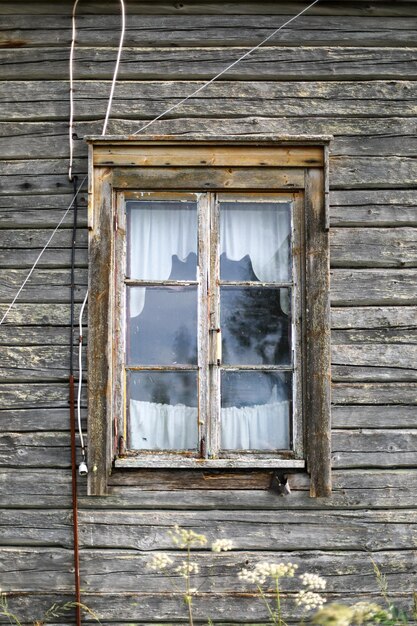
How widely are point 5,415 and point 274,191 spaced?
1.73m

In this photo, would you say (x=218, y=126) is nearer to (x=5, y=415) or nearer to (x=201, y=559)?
(x=5, y=415)

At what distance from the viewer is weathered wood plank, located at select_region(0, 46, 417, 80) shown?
400cm

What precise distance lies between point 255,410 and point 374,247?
1.00 m

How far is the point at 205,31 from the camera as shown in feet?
13.2

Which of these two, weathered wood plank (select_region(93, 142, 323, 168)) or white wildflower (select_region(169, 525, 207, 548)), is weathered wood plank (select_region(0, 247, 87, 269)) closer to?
weathered wood plank (select_region(93, 142, 323, 168))

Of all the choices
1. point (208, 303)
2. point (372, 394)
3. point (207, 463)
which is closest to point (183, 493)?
point (207, 463)

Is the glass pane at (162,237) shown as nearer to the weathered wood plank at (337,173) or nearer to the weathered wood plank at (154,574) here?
the weathered wood plank at (337,173)

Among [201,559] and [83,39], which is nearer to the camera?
[201,559]

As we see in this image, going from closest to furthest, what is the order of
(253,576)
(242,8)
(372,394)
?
(253,576) < (372,394) < (242,8)

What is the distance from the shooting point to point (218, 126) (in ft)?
13.0

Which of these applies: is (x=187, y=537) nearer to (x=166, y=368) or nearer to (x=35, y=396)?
(x=166, y=368)

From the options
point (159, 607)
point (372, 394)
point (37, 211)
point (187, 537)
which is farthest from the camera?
point (37, 211)

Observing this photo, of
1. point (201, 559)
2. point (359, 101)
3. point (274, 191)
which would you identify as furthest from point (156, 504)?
point (359, 101)

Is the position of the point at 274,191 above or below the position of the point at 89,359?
above
